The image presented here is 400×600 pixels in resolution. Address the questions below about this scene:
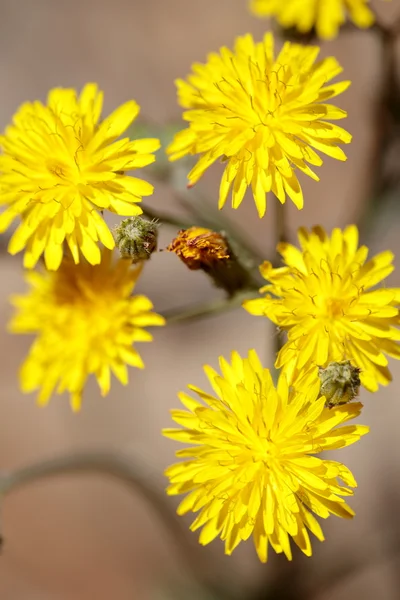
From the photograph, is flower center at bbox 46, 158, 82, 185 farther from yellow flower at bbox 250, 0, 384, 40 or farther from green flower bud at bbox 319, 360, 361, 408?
yellow flower at bbox 250, 0, 384, 40

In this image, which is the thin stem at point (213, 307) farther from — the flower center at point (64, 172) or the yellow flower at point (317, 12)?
the yellow flower at point (317, 12)

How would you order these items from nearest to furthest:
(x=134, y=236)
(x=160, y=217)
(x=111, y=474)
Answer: (x=134, y=236) < (x=160, y=217) < (x=111, y=474)

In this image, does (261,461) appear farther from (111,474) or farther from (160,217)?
A: (111,474)

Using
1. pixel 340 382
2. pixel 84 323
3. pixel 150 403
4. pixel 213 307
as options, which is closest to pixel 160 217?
pixel 213 307

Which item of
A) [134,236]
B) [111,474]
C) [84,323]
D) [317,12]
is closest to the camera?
[134,236]

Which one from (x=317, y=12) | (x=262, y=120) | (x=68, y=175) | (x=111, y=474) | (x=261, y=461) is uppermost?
(x=317, y=12)

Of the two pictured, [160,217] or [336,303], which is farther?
[160,217]

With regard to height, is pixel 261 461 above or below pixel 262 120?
below
